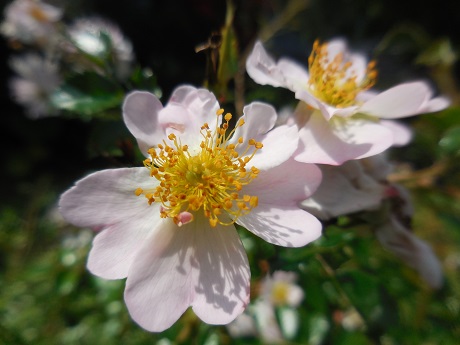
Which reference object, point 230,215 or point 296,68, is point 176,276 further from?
point 296,68

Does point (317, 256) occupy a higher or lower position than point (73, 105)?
lower

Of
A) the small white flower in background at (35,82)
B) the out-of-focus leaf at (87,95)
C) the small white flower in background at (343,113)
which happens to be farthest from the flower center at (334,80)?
the small white flower in background at (35,82)

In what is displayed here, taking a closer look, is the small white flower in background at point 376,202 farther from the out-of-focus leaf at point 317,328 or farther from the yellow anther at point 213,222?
the out-of-focus leaf at point 317,328

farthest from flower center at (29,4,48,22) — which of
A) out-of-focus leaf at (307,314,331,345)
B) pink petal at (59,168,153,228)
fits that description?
out-of-focus leaf at (307,314,331,345)

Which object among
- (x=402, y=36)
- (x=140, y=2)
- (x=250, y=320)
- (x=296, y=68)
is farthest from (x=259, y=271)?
(x=140, y=2)

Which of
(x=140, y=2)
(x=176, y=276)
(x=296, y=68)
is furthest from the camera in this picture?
(x=140, y=2)

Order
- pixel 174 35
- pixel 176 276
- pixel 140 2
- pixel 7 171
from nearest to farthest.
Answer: pixel 176 276, pixel 174 35, pixel 140 2, pixel 7 171

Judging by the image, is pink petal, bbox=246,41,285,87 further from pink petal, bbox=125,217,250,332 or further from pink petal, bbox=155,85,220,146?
pink petal, bbox=125,217,250,332
